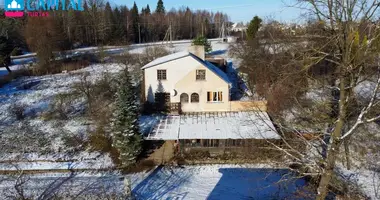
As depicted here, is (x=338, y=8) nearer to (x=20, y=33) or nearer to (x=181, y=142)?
Answer: (x=181, y=142)

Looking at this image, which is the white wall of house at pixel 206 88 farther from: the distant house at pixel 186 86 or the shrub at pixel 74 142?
the shrub at pixel 74 142

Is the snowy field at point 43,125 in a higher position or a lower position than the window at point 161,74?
lower

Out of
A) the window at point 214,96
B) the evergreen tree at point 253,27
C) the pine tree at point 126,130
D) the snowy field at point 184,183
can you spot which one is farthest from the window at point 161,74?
the evergreen tree at point 253,27

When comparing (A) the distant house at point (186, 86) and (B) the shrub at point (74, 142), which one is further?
(A) the distant house at point (186, 86)

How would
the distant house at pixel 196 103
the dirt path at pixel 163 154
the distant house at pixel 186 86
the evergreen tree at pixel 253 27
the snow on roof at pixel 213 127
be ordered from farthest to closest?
the evergreen tree at pixel 253 27 → the distant house at pixel 186 86 → the distant house at pixel 196 103 → the dirt path at pixel 163 154 → the snow on roof at pixel 213 127

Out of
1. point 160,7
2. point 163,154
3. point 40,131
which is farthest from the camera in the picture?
A: point 160,7

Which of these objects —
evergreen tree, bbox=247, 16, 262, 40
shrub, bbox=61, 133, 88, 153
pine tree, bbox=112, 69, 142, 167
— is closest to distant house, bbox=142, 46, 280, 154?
pine tree, bbox=112, 69, 142, 167

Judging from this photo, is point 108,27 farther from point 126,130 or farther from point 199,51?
point 126,130

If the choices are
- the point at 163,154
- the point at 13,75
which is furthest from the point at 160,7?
the point at 163,154
